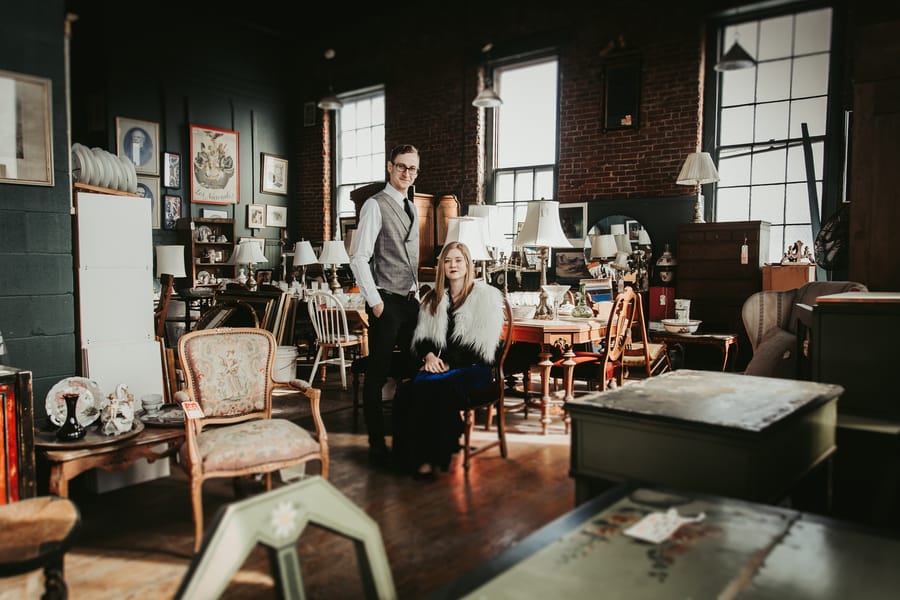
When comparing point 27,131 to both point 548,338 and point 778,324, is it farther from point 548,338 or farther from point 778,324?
point 778,324

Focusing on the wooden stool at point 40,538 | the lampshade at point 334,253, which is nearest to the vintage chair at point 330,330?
the lampshade at point 334,253

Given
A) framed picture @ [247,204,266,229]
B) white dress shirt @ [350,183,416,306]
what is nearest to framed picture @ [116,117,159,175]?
framed picture @ [247,204,266,229]

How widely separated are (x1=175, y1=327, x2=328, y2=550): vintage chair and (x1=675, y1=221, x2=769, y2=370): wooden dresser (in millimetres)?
4231

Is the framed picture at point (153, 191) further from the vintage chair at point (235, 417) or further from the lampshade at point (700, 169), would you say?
the lampshade at point (700, 169)

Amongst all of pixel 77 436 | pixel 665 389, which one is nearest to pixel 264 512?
pixel 665 389

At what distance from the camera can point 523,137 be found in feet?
26.9

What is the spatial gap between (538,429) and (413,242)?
1639 mm

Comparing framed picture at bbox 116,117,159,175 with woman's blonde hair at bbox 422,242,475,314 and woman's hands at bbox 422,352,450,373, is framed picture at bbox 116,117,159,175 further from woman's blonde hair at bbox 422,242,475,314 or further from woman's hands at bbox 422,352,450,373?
woman's hands at bbox 422,352,450,373

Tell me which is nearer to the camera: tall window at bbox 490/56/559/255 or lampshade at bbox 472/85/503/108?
lampshade at bbox 472/85/503/108

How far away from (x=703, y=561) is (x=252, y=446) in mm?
2052

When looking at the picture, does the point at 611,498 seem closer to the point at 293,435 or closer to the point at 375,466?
the point at 293,435

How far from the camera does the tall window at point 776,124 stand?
619cm

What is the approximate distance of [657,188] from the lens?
6930mm

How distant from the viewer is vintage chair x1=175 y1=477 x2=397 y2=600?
94 centimetres
